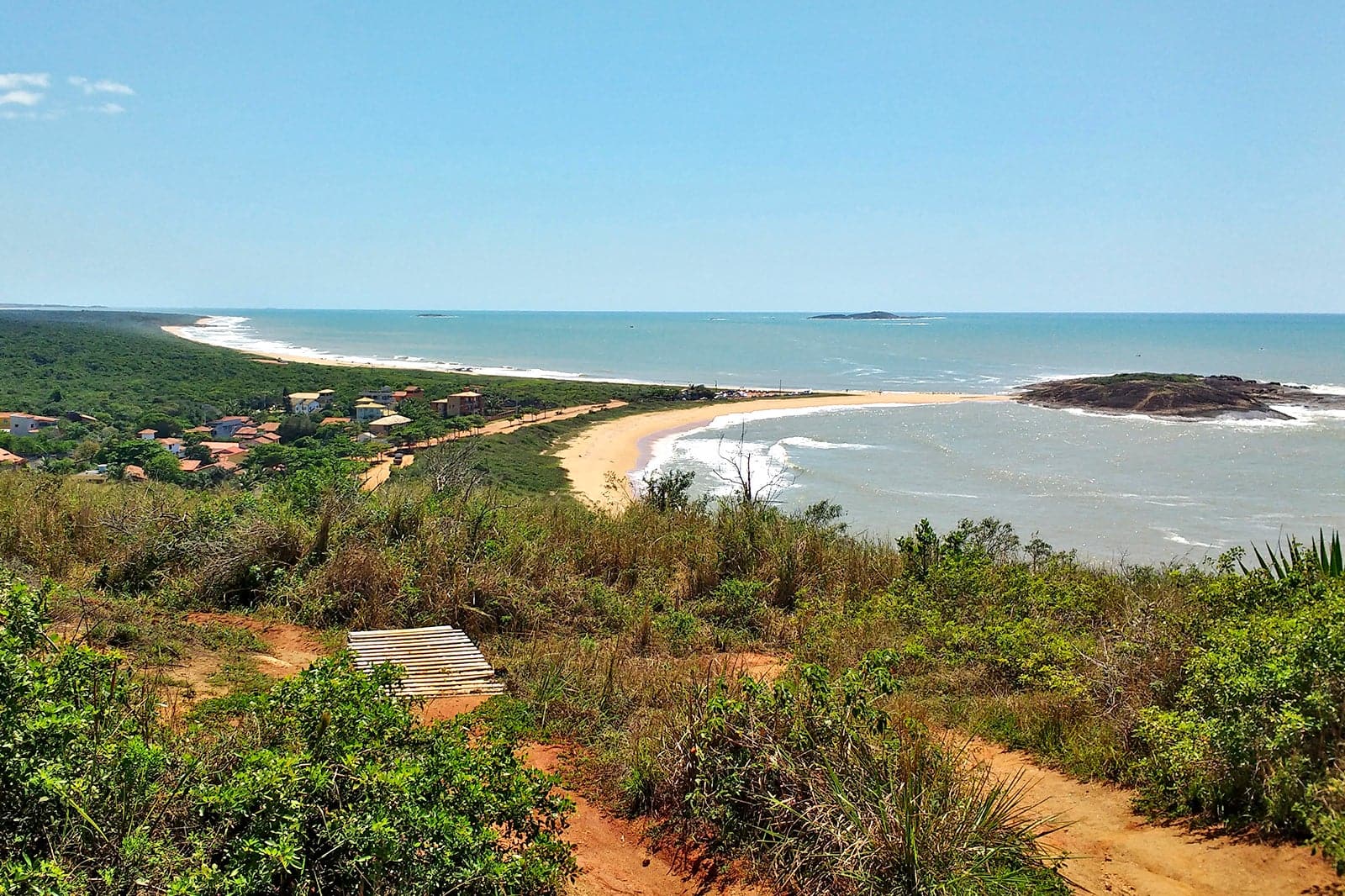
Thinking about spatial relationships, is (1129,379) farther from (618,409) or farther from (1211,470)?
(618,409)

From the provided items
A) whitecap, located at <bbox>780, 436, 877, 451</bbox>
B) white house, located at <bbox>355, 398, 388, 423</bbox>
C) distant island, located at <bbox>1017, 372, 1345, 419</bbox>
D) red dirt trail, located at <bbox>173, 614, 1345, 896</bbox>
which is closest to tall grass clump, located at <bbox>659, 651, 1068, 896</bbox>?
red dirt trail, located at <bbox>173, 614, 1345, 896</bbox>

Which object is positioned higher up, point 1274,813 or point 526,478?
point 1274,813

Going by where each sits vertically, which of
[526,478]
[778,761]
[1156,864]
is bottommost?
[526,478]

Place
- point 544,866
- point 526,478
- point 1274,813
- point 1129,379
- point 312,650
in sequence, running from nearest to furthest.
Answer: point 544,866, point 1274,813, point 312,650, point 526,478, point 1129,379

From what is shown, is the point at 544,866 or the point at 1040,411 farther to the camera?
the point at 1040,411

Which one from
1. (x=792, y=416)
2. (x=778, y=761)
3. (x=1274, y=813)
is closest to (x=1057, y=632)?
(x=1274, y=813)

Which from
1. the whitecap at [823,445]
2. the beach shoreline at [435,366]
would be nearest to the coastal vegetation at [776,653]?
the whitecap at [823,445]

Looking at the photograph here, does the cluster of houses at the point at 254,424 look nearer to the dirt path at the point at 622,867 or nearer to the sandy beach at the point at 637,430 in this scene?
the sandy beach at the point at 637,430
